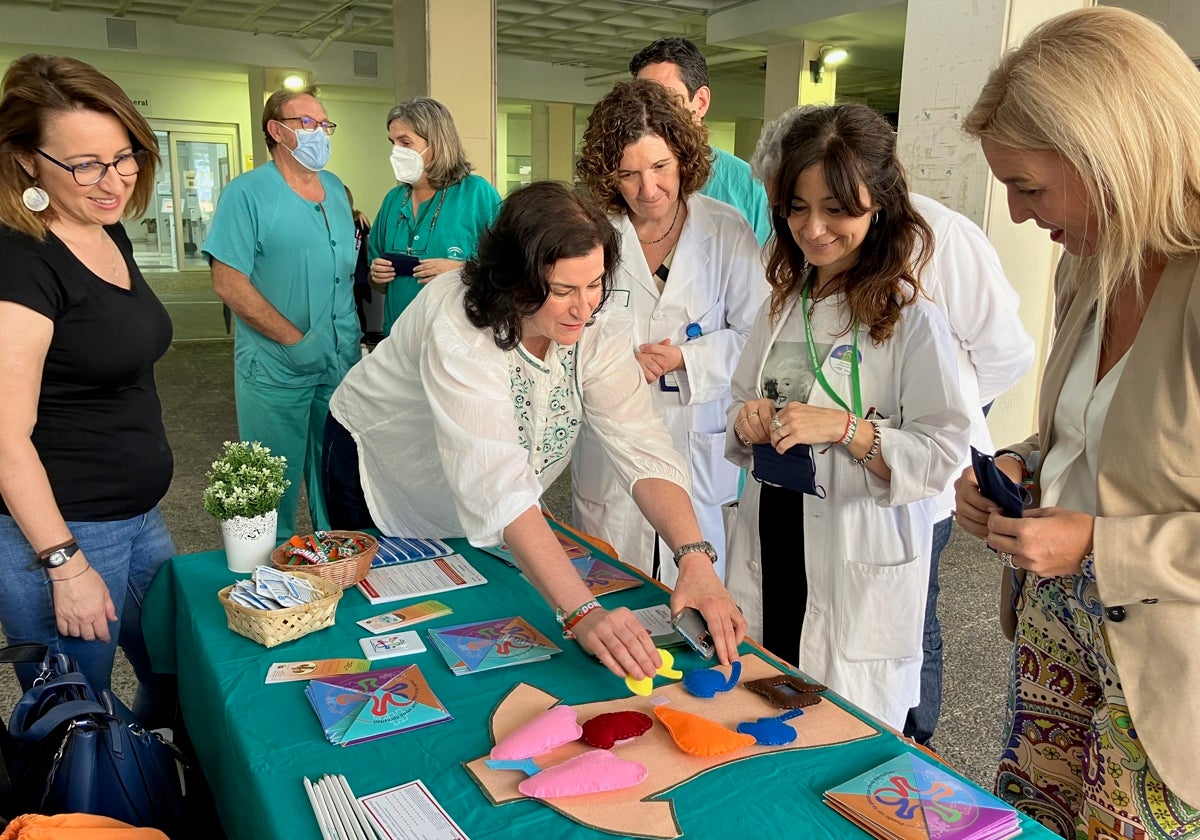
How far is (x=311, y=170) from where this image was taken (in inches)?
116

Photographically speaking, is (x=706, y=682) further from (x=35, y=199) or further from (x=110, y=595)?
(x=35, y=199)

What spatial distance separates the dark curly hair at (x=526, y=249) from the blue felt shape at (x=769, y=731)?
76 cm

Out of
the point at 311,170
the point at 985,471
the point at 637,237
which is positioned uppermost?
the point at 311,170

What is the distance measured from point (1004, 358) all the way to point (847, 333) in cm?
46

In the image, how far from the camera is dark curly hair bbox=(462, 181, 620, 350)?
1.48m

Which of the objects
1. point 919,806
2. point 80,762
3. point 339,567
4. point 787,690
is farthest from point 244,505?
point 919,806

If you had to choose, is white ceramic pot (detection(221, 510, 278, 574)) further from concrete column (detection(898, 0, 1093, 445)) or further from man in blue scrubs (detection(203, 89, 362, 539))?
concrete column (detection(898, 0, 1093, 445))

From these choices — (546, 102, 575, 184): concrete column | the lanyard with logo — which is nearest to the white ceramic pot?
the lanyard with logo

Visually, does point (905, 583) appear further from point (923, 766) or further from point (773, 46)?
point (773, 46)

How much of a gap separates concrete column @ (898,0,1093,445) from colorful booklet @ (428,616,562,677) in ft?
10.1

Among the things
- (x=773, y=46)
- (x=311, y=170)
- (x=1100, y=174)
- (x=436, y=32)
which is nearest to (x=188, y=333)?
(x=436, y=32)

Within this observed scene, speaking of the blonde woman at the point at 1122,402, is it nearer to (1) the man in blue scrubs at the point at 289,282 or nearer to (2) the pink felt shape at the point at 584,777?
(2) the pink felt shape at the point at 584,777

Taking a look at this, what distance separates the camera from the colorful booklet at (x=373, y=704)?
1.13m

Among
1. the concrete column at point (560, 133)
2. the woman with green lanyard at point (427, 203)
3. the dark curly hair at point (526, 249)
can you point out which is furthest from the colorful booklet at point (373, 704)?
the concrete column at point (560, 133)
